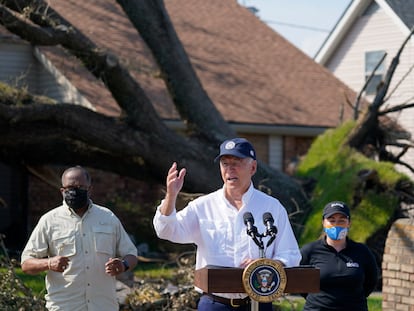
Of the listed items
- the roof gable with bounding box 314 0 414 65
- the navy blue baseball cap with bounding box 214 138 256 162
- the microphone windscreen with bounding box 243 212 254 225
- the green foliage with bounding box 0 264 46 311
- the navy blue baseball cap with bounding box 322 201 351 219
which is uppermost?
the roof gable with bounding box 314 0 414 65

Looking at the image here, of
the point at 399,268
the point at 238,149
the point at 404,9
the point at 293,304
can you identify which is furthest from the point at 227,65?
the point at 238,149

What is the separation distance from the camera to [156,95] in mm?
19703

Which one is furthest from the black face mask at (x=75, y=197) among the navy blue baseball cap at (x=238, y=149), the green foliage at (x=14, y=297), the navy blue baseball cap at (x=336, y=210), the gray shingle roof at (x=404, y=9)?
the gray shingle roof at (x=404, y=9)

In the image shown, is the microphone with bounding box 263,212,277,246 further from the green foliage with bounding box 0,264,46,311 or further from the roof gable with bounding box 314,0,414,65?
the roof gable with bounding box 314,0,414,65

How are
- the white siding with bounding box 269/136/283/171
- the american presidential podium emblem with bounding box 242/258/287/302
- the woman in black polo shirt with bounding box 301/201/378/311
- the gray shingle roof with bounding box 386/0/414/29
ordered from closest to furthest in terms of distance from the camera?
the american presidential podium emblem with bounding box 242/258/287/302
the woman in black polo shirt with bounding box 301/201/378/311
the white siding with bounding box 269/136/283/171
the gray shingle roof with bounding box 386/0/414/29

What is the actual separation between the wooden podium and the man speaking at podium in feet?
0.64

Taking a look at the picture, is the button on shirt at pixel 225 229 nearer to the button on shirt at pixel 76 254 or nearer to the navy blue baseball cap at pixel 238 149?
the navy blue baseball cap at pixel 238 149

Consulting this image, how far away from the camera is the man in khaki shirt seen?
647cm

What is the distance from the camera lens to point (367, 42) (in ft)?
92.5

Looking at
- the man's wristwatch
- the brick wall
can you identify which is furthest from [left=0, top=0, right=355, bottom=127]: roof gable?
the man's wristwatch

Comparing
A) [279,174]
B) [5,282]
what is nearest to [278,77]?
[279,174]

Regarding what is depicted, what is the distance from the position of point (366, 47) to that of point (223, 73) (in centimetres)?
795

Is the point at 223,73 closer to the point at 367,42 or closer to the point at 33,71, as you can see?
the point at 33,71

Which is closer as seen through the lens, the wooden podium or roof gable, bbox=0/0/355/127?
the wooden podium
